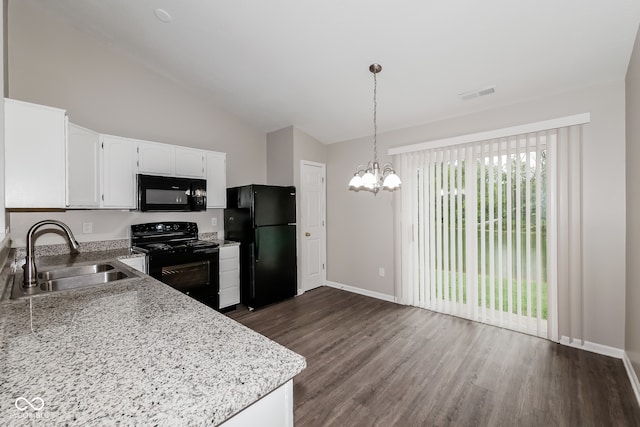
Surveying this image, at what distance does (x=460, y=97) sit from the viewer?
3.03 meters

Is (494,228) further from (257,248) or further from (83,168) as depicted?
(83,168)

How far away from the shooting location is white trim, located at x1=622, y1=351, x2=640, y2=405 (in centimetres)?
200

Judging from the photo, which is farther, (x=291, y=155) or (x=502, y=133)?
(x=291, y=155)

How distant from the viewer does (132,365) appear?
2.52ft

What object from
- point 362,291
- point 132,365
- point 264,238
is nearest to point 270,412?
point 132,365


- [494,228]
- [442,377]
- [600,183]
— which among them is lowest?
[442,377]

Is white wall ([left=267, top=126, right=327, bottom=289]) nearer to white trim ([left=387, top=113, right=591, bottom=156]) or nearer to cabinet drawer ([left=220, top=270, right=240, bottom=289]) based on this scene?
cabinet drawer ([left=220, top=270, right=240, bottom=289])

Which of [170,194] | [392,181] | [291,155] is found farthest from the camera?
[291,155]

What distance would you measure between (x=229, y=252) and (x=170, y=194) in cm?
103

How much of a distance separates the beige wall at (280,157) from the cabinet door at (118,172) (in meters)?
2.01

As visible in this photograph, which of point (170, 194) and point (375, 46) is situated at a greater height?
point (375, 46)

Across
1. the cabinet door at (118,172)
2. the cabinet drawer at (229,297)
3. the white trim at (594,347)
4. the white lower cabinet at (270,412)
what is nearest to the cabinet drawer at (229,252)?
the cabinet drawer at (229,297)

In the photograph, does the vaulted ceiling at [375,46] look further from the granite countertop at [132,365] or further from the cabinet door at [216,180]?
the granite countertop at [132,365]

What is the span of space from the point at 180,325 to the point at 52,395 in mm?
412
